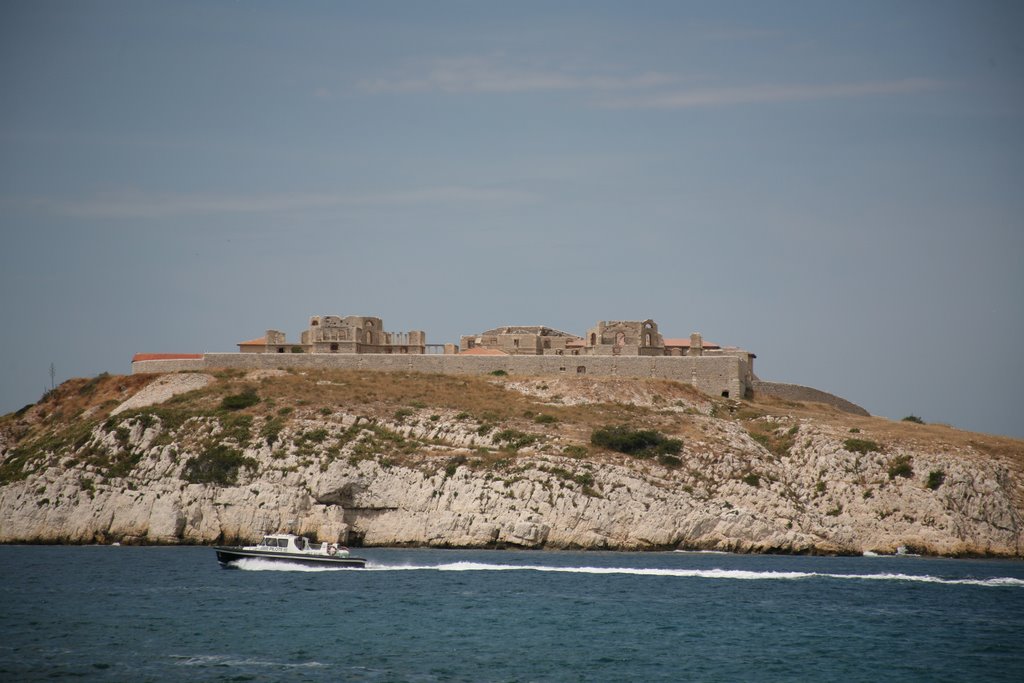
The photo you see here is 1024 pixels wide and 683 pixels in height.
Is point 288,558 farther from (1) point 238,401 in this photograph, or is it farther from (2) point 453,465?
(1) point 238,401

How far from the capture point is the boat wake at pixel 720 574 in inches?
2318

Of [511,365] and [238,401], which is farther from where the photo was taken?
[511,365]

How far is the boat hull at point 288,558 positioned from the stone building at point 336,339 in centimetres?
3815

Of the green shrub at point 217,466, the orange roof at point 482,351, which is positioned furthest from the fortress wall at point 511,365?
the green shrub at point 217,466

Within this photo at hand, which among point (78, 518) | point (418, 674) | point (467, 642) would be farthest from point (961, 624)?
point (78, 518)

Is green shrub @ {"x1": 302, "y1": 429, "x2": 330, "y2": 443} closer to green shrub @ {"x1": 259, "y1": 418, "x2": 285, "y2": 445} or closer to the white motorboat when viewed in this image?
green shrub @ {"x1": 259, "y1": 418, "x2": 285, "y2": 445}

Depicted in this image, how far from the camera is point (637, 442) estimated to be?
3044 inches

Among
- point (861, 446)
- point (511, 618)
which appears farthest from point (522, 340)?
point (511, 618)

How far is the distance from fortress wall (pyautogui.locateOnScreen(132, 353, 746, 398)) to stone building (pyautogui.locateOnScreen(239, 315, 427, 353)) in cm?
363

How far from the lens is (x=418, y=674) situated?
1470 inches

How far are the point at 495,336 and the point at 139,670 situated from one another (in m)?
73.7

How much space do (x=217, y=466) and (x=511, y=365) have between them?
91.3 feet

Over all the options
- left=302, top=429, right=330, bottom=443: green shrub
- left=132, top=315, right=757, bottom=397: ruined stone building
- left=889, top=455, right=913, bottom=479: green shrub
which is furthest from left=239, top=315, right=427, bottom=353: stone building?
left=889, top=455, right=913, bottom=479: green shrub

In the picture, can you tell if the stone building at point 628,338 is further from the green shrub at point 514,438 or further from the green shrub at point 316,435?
the green shrub at point 316,435
